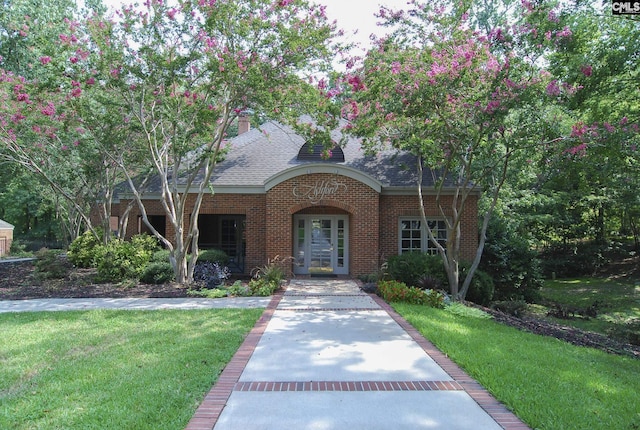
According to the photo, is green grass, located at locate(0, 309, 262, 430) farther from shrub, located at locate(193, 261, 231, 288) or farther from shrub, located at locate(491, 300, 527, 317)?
shrub, located at locate(491, 300, 527, 317)

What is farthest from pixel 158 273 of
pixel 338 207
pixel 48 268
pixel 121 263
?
pixel 338 207

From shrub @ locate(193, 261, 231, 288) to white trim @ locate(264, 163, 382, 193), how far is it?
11.4 feet

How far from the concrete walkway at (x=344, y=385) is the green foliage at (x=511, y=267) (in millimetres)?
7418

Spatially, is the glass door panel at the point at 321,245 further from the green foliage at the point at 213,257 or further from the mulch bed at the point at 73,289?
the mulch bed at the point at 73,289

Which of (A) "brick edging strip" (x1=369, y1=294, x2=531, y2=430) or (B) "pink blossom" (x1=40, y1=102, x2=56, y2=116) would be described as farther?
(B) "pink blossom" (x1=40, y1=102, x2=56, y2=116)

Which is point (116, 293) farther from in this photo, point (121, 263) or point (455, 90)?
point (455, 90)

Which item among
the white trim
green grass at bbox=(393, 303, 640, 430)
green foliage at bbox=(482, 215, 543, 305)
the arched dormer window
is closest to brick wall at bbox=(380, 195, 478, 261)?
the white trim

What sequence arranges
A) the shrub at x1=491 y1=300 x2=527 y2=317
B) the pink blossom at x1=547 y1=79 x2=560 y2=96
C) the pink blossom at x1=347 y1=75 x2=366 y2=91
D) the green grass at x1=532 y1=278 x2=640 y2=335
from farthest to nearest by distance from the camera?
the green grass at x1=532 y1=278 x2=640 y2=335
the shrub at x1=491 y1=300 x2=527 y2=317
the pink blossom at x1=347 y1=75 x2=366 y2=91
the pink blossom at x1=547 y1=79 x2=560 y2=96

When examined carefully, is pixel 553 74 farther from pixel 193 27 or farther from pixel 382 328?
pixel 193 27

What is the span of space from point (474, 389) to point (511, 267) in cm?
1006

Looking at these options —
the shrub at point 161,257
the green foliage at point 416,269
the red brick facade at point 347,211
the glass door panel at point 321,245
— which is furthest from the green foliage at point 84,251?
the green foliage at point 416,269

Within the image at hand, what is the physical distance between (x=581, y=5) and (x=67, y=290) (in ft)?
46.0

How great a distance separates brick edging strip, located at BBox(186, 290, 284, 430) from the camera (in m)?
3.87

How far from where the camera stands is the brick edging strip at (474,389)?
390cm
